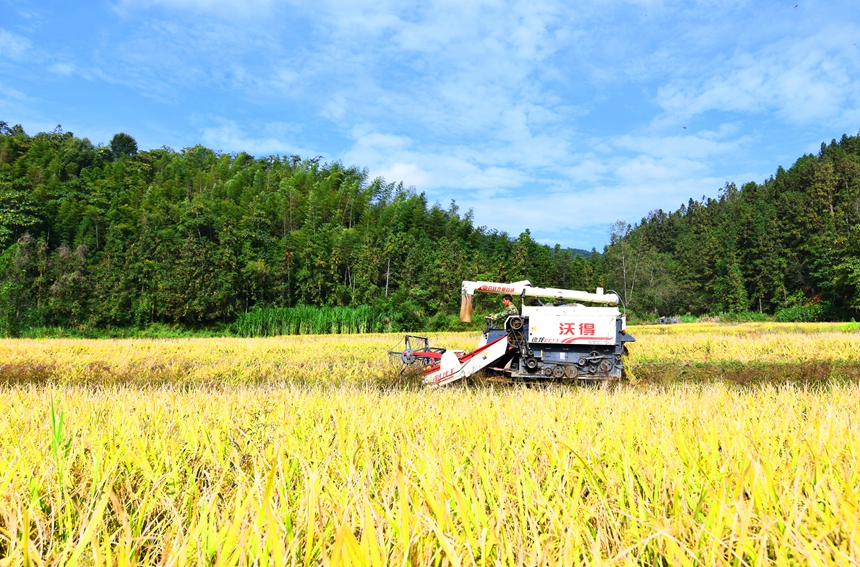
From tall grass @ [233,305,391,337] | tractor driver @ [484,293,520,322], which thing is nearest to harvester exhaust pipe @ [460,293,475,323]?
tractor driver @ [484,293,520,322]

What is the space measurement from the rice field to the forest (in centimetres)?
4149

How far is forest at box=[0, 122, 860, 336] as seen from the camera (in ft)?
155

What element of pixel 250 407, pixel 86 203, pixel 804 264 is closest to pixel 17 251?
pixel 86 203

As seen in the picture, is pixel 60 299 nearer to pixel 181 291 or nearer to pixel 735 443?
pixel 181 291

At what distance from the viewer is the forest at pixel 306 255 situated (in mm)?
47281

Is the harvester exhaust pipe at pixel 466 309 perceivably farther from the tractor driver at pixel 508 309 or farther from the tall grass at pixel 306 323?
the tall grass at pixel 306 323

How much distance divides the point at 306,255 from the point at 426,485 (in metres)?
59.0

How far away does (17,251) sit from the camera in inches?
1845

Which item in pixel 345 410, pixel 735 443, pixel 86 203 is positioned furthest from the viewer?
pixel 86 203

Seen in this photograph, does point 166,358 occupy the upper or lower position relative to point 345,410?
lower

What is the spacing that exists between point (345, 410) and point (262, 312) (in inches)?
1691

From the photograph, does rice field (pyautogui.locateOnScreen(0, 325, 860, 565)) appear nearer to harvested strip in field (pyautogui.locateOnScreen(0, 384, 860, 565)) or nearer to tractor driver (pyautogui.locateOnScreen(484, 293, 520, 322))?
harvested strip in field (pyautogui.locateOnScreen(0, 384, 860, 565))

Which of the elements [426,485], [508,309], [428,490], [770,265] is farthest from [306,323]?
[770,265]

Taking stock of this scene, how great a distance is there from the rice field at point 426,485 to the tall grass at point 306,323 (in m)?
37.3
